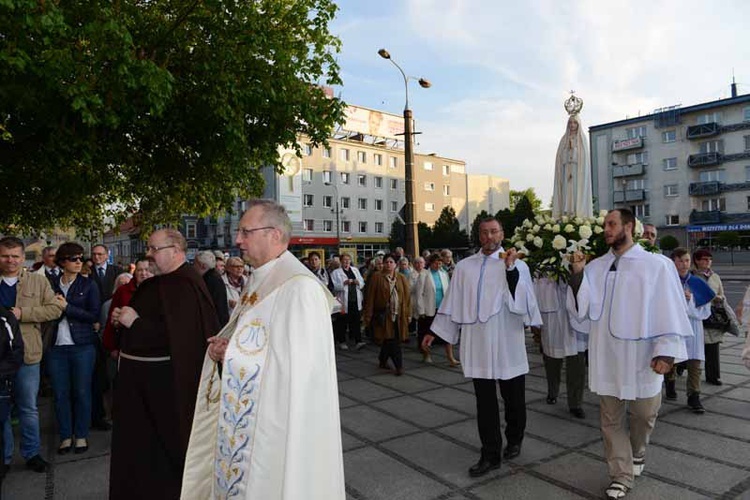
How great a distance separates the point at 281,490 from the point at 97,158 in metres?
7.98

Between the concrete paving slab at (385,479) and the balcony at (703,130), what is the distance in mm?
52478

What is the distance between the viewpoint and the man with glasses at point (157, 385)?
11.6 feet

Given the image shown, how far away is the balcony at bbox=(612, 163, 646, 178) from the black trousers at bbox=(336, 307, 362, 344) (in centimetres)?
4760

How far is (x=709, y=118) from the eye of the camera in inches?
1861

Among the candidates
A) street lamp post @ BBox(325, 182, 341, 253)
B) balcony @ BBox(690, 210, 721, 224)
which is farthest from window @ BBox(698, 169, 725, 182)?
street lamp post @ BBox(325, 182, 341, 253)

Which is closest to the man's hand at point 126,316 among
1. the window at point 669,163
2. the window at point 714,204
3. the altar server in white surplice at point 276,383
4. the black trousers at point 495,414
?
the altar server in white surplice at point 276,383

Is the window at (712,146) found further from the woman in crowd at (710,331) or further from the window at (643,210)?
the woman in crowd at (710,331)

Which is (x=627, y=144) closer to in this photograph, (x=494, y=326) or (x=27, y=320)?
(x=494, y=326)

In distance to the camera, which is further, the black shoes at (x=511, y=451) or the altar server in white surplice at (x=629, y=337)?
the black shoes at (x=511, y=451)

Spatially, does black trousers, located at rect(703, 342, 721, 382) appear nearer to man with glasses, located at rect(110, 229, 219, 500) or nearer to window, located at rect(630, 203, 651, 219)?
man with glasses, located at rect(110, 229, 219, 500)

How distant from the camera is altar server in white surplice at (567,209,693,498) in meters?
3.96

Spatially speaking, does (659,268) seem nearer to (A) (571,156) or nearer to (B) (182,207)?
(A) (571,156)

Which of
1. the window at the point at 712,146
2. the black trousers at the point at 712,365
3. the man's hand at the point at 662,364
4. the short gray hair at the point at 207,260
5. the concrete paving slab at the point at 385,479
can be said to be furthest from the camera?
the window at the point at 712,146

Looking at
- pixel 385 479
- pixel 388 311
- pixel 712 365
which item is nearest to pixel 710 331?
pixel 712 365
